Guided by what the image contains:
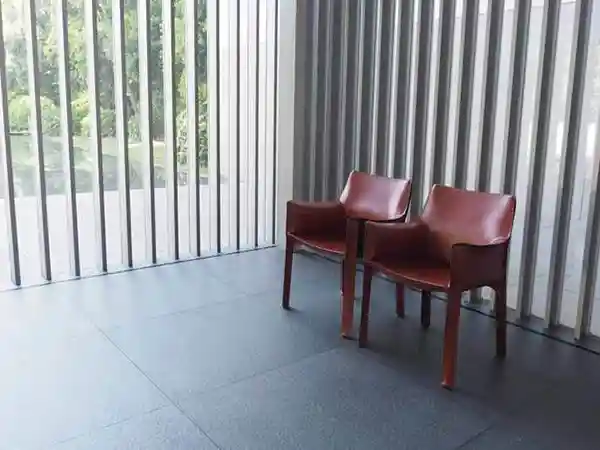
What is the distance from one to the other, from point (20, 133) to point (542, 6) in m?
3.32

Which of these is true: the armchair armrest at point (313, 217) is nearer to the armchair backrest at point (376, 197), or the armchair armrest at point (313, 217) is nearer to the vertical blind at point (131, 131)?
the armchair backrest at point (376, 197)

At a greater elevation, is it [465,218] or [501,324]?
[465,218]

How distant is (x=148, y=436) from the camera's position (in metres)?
2.19

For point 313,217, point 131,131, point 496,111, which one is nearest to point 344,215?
point 313,217

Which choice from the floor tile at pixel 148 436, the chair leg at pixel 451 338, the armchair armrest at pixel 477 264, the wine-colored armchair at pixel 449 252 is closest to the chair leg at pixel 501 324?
the wine-colored armchair at pixel 449 252

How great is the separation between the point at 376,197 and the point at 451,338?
48.7 inches

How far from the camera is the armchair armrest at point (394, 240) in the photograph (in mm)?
2975

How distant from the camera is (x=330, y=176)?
15.4 feet

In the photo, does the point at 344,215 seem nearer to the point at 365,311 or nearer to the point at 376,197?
the point at 376,197

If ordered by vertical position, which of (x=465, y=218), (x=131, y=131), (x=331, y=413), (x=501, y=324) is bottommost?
(x=331, y=413)

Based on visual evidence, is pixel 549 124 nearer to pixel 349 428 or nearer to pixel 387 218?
pixel 387 218

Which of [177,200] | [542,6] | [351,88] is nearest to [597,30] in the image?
[542,6]

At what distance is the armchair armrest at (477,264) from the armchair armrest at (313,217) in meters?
1.09

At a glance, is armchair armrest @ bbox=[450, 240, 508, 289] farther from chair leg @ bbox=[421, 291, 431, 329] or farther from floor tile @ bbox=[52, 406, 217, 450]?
floor tile @ bbox=[52, 406, 217, 450]
